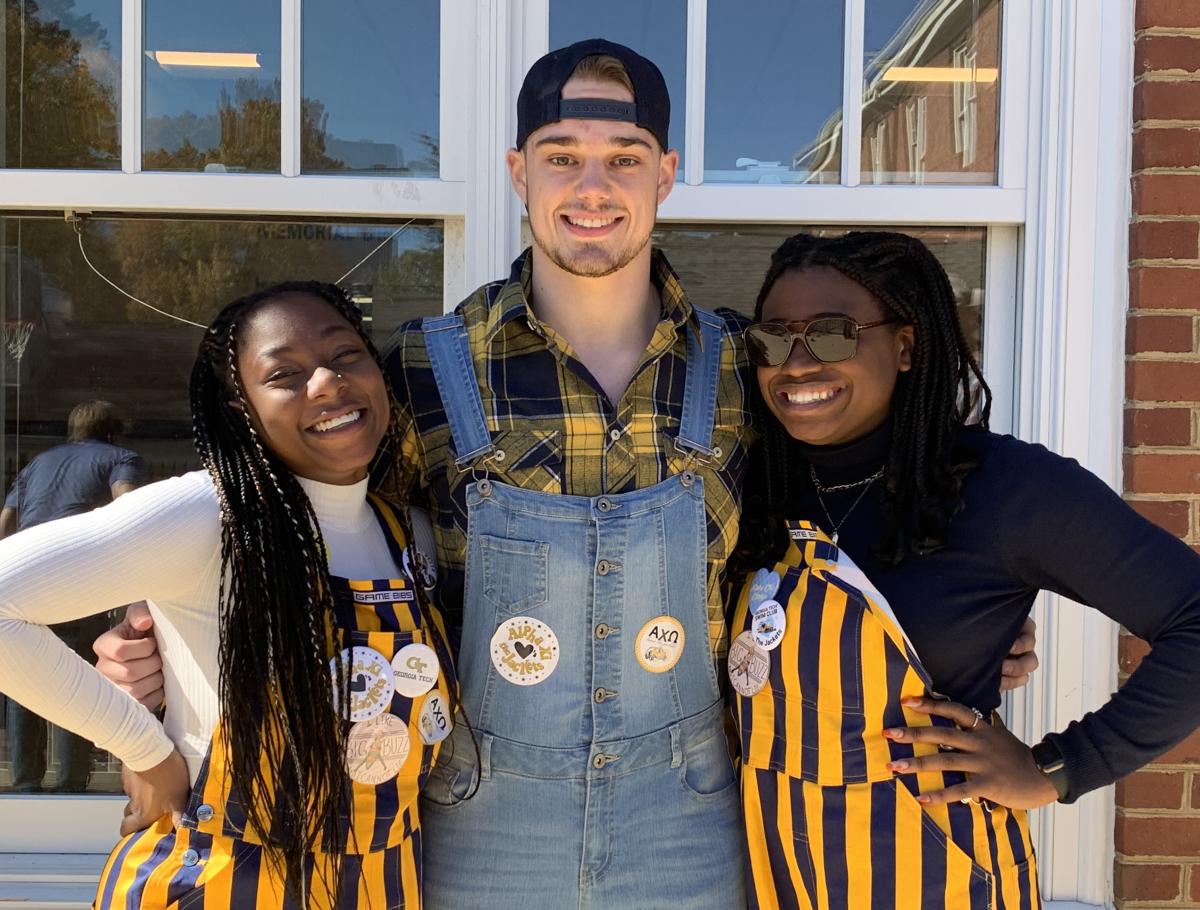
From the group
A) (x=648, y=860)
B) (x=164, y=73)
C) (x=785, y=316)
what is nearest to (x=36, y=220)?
(x=164, y=73)

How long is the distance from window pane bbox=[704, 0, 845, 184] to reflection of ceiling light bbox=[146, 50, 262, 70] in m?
1.09

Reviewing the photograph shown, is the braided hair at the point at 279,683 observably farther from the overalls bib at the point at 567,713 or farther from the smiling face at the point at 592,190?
the smiling face at the point at 592,190

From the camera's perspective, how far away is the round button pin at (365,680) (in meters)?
1.54

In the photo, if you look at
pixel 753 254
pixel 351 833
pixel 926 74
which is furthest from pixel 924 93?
pixel 351 833

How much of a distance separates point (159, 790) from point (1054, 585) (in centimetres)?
134

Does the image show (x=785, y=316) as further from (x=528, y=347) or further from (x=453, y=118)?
(x=453, y=118)

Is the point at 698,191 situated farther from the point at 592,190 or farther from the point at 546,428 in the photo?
the point at 546,428

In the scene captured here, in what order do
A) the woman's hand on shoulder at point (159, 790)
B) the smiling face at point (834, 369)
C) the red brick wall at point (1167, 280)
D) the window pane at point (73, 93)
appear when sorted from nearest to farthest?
1. the woman's hand on shoulder at point (159, 790)
2. the smiling face at point (834, 369)
3. the red brick wall at point (1167, 280)
4. the window pane at point (73, 93)

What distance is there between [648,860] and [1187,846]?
139 centimetres

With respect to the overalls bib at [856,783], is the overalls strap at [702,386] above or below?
above

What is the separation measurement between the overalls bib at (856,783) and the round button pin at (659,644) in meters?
0.16

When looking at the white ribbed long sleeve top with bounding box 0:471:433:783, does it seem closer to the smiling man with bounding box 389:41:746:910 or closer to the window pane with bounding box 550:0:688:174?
the smiling man with bounding box 389:41:746:910

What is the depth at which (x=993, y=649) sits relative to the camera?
1.69 meters

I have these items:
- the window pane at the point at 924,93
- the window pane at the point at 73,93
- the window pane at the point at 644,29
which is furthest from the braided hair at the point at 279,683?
the window pane at the point at 924,93
